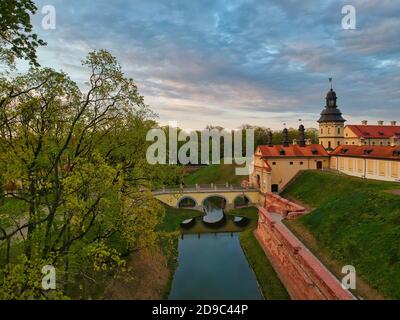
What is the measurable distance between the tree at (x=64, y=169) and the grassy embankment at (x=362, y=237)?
1134 centimetres

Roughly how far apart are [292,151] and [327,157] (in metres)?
5.60

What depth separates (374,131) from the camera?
64562 mm

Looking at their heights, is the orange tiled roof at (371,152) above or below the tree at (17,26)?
below

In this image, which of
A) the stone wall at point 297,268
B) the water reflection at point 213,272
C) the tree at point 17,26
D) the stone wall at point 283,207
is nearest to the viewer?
the tree at point 17,26

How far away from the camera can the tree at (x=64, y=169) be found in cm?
1072

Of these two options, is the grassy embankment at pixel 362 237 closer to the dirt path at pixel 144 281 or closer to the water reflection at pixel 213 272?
the water reflection at pixel 213 272

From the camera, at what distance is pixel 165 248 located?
27625mm

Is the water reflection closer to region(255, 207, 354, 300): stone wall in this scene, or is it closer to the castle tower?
region(255, 207, 354, 300): stone wall

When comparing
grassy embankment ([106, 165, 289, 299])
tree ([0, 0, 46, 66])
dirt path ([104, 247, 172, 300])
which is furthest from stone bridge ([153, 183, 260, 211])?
tree ([0, 0, 46, 66])

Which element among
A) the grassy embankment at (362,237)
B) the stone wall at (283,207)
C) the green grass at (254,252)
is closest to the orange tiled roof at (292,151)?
the stone wall at (283,207)

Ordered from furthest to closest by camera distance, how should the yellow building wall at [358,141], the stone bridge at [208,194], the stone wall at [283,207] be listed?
the yellow building wall at [358,141] → the stone bridge at [208,194] → the stone wall at [283,207]

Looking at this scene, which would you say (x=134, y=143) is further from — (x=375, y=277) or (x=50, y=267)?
(x=375, y=277)

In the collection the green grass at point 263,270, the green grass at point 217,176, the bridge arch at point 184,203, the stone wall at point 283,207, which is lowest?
the green grass at point 263,270

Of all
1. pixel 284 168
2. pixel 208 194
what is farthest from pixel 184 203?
pixel 284 168
